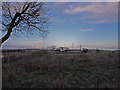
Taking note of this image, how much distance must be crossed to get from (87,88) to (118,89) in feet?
4.28

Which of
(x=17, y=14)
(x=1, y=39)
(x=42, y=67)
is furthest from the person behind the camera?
(x=17, y=14)

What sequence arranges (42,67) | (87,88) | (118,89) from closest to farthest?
(118,89) → (87,88) → (42,67)

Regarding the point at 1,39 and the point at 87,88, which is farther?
the point at 1,39

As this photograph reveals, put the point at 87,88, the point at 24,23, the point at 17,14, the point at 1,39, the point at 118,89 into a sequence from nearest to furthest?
the point at 118,89
the point at 87,88
the point at 1,39
the point at 17,14
the point at 24,23

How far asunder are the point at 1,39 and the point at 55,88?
8.13 meters

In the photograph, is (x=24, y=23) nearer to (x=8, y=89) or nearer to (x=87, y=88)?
(x=8, y=89)

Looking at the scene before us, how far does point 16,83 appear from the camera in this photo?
4.54 metres

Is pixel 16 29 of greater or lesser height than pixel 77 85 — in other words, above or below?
above

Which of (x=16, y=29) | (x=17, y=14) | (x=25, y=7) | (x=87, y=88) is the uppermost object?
(x=25, y=7)

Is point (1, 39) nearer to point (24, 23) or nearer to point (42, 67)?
point (24, 23)

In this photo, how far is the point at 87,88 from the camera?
165 inches

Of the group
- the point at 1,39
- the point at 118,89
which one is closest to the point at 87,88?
the point at 118,89

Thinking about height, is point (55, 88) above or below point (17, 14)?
below

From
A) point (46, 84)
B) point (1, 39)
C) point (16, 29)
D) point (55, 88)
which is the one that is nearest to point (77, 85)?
point (55, 88)
